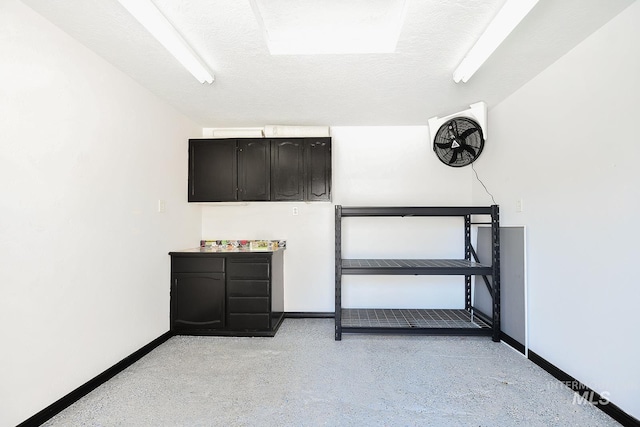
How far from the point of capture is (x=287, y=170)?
3.22 metres

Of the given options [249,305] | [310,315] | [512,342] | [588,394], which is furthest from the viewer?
[310,315]

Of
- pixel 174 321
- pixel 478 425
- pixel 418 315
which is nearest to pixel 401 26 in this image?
pixel 478 425

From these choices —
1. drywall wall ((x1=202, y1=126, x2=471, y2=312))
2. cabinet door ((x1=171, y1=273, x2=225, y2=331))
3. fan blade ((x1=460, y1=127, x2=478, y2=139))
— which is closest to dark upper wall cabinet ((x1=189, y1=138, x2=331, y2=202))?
drywall wall ((x1=202, y1=126, x2=471, y2=312))

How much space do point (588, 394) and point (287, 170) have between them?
9.99 feet

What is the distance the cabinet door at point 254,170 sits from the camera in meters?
3.22

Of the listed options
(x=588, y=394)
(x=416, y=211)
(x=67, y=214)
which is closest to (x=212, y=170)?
(x=67, y=214)

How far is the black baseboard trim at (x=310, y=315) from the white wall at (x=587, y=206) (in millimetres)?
1994

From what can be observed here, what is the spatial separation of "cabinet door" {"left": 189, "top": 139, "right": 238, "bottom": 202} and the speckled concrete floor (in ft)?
5.22

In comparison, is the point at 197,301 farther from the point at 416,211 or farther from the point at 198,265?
the point at 416,211

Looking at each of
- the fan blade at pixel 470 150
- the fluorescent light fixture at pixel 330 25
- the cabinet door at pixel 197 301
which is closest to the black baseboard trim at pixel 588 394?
the fan blade at pixel 470 150

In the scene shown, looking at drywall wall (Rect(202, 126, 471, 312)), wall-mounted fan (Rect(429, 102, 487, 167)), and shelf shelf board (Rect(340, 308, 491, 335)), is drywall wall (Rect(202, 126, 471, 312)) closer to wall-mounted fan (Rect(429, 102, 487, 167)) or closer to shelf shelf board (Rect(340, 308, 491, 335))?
shelf shelf board (Rect(340, 308, 491, 335))

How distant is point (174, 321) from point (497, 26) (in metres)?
3.56

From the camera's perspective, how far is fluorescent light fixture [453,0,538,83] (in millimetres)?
1415

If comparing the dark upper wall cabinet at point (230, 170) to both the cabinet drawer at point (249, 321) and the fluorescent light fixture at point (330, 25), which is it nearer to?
the cabinet drawer at point (249, 321)
